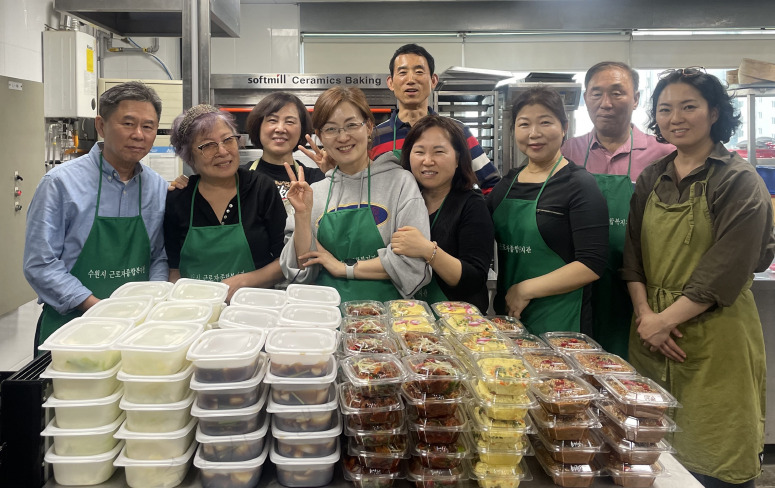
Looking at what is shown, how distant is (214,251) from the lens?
6.66 feet

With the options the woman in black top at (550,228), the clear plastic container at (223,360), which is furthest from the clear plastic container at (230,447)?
the woman in black top at (550,228)

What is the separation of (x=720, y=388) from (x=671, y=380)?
16 cm

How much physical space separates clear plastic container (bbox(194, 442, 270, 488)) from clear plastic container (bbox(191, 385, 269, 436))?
60mm

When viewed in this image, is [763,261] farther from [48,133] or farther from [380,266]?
[48,133]

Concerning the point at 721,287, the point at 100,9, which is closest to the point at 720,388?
the point at 721,287

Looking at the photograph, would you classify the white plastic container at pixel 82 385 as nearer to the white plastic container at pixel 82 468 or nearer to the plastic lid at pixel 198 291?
the white plastic container at pixel 82 468

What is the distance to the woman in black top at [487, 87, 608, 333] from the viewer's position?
77.8 inches

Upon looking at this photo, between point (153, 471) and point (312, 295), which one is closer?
point (153, 471)

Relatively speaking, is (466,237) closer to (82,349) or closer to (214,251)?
(214,251)

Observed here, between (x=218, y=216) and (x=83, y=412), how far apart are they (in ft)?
3.43

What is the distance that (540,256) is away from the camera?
6.79ft

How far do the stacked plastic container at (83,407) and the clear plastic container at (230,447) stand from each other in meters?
0.21

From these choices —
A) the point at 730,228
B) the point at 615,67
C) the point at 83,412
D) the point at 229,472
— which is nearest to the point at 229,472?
the point at 229,472

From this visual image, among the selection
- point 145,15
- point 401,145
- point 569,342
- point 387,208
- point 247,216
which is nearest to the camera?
point 569,342
